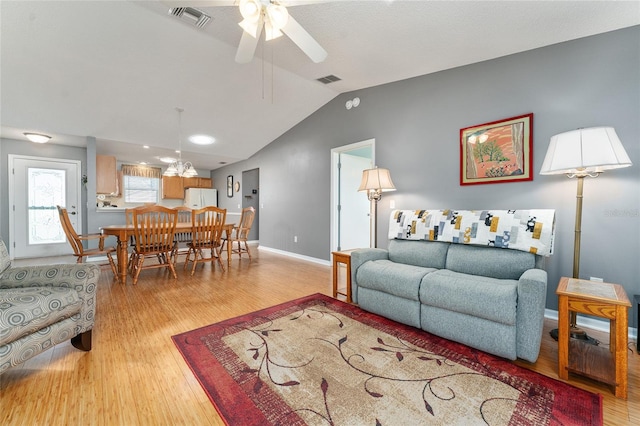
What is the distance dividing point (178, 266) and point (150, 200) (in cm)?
397

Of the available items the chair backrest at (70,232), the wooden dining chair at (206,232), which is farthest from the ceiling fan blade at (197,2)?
the chair backrest at (70,232)

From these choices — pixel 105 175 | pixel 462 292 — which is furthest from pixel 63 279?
pixel 105 175

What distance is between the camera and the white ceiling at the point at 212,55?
220 centimetres

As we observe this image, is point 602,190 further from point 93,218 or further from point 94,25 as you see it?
point 93,218

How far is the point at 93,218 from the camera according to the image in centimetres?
482

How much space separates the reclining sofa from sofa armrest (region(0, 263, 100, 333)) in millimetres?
2093

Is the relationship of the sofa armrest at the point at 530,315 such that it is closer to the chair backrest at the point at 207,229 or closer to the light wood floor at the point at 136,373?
the light wood floor at the point at 136,373

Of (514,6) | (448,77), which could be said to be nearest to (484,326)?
(514,6)

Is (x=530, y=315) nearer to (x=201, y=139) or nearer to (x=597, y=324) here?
(x=597, y=324)

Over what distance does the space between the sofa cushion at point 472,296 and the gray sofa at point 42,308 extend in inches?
94.7

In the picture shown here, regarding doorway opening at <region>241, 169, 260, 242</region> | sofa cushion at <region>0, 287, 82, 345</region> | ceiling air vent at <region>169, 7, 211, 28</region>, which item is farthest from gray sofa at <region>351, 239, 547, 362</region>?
doorway opening at <region>241, 169, 260, 242</region>

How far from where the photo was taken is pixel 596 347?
5.73 feet

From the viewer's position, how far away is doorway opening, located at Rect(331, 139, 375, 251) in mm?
4488

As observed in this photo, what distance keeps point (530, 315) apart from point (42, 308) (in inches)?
114
